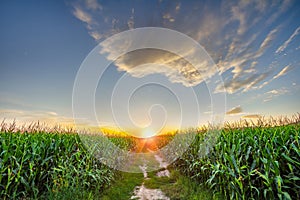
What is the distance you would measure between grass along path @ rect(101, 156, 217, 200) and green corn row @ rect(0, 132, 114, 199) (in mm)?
1236

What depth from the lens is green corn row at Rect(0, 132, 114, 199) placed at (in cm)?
556

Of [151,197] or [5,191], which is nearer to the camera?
[5,191]

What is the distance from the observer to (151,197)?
26.7ft

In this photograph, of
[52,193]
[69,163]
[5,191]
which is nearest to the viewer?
[5,191]

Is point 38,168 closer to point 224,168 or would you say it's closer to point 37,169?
point 37,169

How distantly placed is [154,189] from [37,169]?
4816 millimetres

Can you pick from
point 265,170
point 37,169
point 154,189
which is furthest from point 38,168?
point 265,170

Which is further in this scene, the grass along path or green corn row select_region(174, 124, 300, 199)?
the grass along path

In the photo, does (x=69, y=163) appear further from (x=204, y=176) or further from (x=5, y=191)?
(x=204, y=176)

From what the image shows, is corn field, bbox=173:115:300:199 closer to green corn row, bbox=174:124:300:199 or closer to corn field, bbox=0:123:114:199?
green corn row, bbox=174:124:300:199

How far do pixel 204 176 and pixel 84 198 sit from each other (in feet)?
13.9

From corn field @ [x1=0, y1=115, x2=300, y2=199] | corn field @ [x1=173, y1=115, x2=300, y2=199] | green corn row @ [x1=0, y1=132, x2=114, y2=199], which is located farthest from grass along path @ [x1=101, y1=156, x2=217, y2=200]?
corn field @ [x1=173, y1=115, x2=300, y2=199]

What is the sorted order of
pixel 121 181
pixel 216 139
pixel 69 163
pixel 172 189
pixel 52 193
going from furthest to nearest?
pixel 121 181 < pixel 172 189 < pixel 216 139 < pixel 69 163 < pixel 52 193

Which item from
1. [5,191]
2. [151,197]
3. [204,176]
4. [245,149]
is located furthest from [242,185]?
[5,191]
